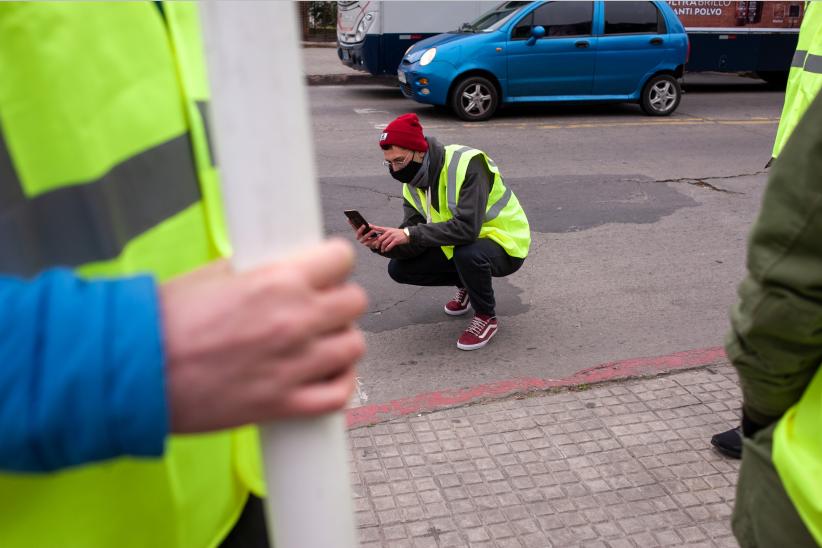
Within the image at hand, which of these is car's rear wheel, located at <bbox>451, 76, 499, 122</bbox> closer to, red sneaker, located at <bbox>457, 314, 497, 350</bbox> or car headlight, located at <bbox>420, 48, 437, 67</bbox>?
car headlight, located at <bbox>420, 48, 437, 67</bbox>

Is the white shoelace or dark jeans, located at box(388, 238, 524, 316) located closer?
dark jeans, located at box(388, 238, 524, 316)

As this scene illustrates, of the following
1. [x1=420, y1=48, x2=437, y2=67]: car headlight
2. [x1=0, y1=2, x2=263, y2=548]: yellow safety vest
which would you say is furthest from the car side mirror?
[x1=0, y1=2, x2=263, y2=548]: yellow safety vest

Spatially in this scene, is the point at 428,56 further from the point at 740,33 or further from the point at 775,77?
the point at 775,77

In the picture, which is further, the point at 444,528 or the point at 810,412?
the point at 444,528

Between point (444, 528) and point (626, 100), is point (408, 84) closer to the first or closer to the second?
point (626, 100)

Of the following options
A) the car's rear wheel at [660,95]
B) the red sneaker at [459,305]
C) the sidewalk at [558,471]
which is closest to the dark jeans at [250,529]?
the sidewalk at [558,471]

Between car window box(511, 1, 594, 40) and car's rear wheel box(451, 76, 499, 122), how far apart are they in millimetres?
765

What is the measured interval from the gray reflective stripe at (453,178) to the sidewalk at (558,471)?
1.08 m

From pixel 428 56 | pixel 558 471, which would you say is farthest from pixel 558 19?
pixel 558 471

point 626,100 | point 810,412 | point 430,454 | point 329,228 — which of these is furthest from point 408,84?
point 810,412

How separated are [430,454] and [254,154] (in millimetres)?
2833

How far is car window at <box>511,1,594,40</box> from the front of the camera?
36.5 ft

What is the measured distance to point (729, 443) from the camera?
3.33m

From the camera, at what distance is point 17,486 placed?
87cm
